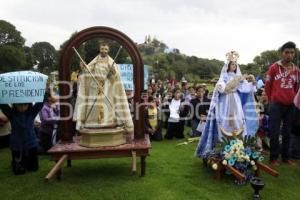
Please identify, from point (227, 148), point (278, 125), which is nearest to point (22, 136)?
point (227, 148)

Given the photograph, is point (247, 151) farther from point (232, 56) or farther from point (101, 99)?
point (101, 99)

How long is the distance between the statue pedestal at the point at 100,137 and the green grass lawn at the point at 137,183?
63 cm

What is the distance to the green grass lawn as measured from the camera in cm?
584

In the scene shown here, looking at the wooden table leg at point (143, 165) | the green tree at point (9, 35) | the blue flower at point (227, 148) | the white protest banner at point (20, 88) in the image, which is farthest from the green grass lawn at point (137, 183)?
the green tree at point (9, 35)

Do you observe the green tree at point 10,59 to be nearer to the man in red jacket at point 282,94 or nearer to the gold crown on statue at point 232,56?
the gold crown on statue at point 232,56

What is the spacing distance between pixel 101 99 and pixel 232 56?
2.67 m

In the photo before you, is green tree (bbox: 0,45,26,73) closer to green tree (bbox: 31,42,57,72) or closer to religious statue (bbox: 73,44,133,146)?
green tree (bbox: 31,42,57,72)

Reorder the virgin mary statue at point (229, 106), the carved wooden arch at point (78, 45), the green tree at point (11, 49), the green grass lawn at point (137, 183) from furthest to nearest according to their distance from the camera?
the green tree at point (11, 49) → the virgin mary statue at point (229, 106) → the carved wooden arch at point (78, 45) → the green grass lawn at point (137, 183)

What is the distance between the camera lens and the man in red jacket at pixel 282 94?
7320 mm

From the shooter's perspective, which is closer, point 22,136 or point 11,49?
point 22,136

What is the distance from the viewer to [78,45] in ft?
23.1

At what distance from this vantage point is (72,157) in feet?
21.2

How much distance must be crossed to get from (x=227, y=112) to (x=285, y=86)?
1.23 meters

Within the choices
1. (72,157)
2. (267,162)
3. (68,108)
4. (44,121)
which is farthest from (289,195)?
A: (44,121)
